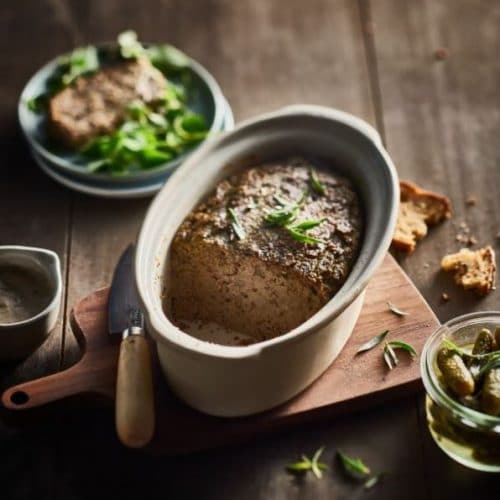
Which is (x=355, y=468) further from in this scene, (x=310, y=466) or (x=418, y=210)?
(x=418, y=210)

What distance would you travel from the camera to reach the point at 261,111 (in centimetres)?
351

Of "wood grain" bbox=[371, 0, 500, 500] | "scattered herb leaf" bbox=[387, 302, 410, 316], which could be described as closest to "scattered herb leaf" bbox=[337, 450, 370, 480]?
"wood grain" bbox=[371, 0, 500, 500]

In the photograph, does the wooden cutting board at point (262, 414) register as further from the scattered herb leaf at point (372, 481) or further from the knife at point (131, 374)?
the scattered herb leaf at point (372, 481)

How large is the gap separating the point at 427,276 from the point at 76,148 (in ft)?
4.03

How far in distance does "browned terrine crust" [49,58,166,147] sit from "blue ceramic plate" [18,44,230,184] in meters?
0.06

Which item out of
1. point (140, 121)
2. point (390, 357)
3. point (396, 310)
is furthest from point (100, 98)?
point (390, 357)

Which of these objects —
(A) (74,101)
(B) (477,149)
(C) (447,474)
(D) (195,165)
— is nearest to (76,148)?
(A) (74,101)

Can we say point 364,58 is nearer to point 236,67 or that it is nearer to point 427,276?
Answer: point 236,67

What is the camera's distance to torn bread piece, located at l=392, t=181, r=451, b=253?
298 centimetres

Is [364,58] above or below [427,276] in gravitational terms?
above

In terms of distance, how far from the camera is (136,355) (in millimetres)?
2350

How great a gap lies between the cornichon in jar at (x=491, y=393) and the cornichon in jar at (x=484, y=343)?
0.38 feet

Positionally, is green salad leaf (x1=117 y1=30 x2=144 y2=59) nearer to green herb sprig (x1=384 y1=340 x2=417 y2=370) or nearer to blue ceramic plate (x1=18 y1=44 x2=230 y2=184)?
blue ceramic plate (x1=18 y1=44 x2=230 y2=184)

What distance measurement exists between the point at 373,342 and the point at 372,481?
0.39m
